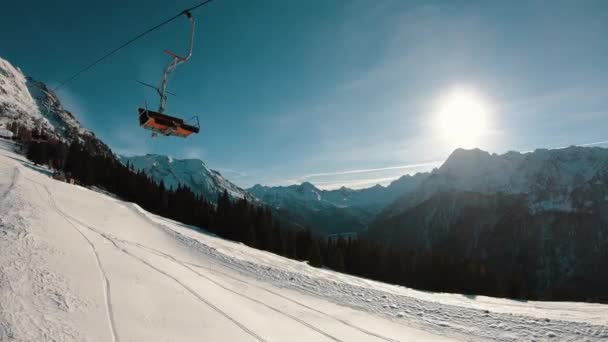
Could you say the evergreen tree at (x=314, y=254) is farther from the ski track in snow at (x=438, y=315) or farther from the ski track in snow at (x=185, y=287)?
the ski track in snow at (x=185, y=287)

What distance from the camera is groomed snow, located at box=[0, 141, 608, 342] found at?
7.87 metres

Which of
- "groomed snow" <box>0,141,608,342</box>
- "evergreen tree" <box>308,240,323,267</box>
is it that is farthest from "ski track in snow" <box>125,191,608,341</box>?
"evergreen tree" <box>308,240,323,267</box>

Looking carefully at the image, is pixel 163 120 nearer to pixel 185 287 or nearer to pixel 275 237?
pixel 185 287

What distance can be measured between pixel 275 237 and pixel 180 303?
51877 mm

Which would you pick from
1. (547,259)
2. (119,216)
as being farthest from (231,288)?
(547,259)

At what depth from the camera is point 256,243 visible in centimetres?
5794

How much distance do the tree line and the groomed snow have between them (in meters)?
42.5

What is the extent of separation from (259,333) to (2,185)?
81.6 feet

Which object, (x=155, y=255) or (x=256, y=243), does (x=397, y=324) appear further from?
(x=256, y=243)

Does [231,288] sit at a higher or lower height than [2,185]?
lower

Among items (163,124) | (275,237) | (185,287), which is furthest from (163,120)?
(275,237)

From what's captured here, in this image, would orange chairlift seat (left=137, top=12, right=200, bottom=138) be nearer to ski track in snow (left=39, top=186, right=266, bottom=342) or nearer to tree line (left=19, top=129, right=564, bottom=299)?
ski track in snow (left=39, top=186, right=266, bottom=342)

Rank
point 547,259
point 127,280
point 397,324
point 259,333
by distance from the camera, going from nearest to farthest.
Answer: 1. point 259,333
2. point 127,280
3. point 397,324
4. point 547,259

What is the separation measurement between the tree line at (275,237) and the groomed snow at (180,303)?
42.5 meters
